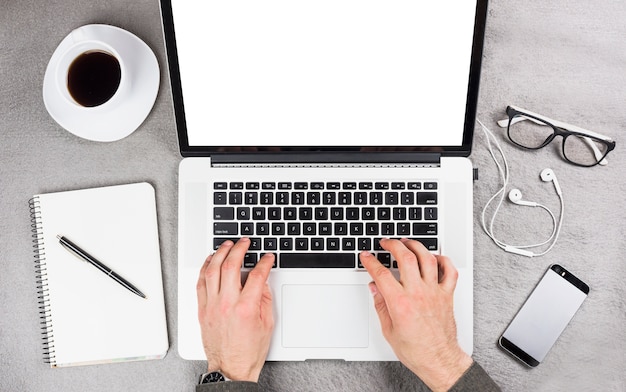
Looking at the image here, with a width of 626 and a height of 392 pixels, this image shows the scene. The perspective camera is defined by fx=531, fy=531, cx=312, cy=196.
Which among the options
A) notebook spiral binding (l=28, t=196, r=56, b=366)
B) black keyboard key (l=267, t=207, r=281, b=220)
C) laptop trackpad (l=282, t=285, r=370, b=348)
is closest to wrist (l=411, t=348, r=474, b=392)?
laptop trackpad (l=282, t=285, r=370, b=348)

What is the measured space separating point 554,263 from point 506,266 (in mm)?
77

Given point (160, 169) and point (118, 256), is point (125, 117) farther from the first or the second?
point (118, 256)

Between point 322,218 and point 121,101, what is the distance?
0.35m

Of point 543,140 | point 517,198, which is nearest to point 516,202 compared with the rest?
point 517,198

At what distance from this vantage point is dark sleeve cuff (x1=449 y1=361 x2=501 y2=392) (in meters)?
0.75

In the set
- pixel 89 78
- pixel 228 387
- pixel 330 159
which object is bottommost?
pixel 228 387

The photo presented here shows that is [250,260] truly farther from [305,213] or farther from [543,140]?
[543,140]

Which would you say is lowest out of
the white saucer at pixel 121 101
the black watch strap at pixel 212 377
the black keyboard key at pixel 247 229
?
the black watch strap at pixel 212 377

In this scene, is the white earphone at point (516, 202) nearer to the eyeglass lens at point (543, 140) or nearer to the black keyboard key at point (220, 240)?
the eyeglass lens at point (543, 140)

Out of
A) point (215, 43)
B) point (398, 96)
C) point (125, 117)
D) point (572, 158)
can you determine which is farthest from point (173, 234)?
point (572, 158)

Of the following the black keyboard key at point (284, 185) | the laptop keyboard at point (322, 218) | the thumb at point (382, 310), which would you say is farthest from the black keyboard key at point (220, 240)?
the thumb at point (382, 310)

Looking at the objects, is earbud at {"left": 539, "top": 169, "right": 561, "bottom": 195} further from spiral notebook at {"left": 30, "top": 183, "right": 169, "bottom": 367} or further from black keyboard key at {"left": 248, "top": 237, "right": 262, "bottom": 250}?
spiral notebook at {"left": 30, "top": 183, "right": 169, "bottom": 367}

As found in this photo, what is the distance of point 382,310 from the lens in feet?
2.55

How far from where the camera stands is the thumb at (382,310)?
77 centimetres
